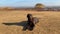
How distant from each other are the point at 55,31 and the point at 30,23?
2100mm

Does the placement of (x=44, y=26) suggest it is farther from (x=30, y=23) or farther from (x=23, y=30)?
(x=23, y=30)

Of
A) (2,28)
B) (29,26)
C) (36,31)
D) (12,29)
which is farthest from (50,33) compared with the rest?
(2,28)

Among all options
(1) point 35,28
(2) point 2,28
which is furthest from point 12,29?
(1) point 35,28

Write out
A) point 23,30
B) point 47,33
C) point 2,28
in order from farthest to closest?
1. point 2,28
2. point 23,30
3. point 47,33

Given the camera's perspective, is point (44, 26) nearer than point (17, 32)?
No

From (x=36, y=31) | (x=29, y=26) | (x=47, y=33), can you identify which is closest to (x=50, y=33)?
(x=47, y=33)

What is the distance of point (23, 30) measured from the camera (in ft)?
40.2

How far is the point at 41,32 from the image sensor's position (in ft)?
38.6

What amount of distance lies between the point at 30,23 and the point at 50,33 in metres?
2.12

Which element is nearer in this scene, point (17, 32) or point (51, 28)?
point (17, 32)

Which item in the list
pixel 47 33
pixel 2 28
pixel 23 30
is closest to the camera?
pixel 47 33

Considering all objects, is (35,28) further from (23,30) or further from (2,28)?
(2,28)

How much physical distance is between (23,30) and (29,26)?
65cm

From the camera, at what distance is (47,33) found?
11477mm
